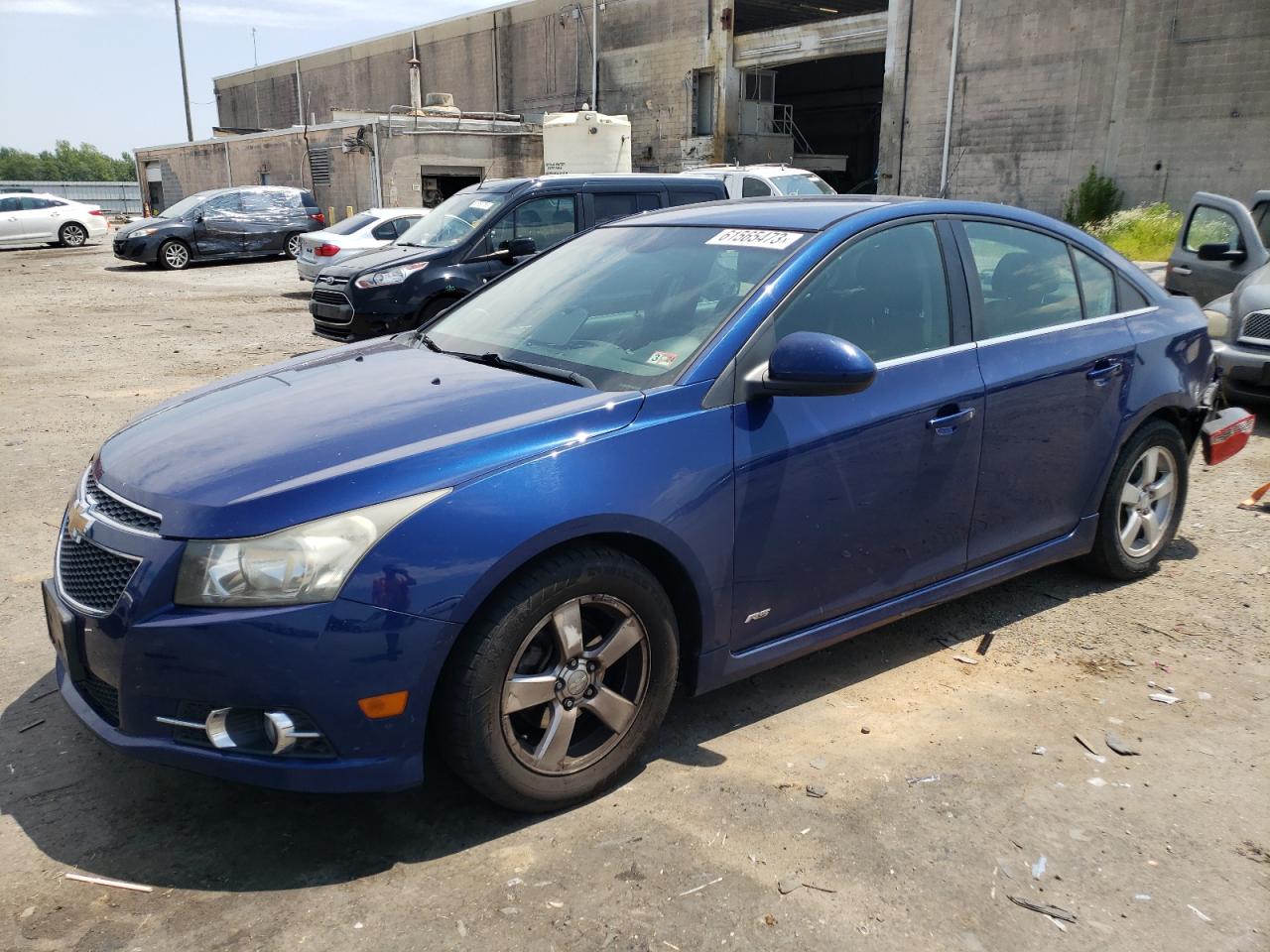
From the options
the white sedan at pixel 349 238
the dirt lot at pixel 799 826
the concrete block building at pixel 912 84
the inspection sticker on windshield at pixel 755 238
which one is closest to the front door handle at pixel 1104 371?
the dirt lot at pixel 799 826

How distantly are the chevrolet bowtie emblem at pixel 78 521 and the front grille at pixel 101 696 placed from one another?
406 mm

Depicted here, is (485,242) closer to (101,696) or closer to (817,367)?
(817,367)

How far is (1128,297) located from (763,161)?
114ft

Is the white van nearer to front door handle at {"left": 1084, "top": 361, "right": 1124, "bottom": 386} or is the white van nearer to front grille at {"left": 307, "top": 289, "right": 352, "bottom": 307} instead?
front grille at {"left": 307, "top": 289, "right": 352, "bottom": 307}

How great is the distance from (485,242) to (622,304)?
23.4 feet

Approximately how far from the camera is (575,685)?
281cm

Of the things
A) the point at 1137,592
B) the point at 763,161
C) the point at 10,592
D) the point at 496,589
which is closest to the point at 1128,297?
the point at 1137,592

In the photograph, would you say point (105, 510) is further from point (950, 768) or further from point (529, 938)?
point (950, 768)

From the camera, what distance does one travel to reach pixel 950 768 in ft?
10.3

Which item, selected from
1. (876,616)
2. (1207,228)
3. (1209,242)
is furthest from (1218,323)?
(876,616)

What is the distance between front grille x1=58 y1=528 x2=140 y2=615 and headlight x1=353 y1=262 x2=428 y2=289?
748cm

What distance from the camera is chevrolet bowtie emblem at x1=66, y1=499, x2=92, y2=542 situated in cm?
283

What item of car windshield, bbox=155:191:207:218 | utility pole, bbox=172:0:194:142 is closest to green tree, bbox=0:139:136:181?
utility pole, bbox=172:0:194:142

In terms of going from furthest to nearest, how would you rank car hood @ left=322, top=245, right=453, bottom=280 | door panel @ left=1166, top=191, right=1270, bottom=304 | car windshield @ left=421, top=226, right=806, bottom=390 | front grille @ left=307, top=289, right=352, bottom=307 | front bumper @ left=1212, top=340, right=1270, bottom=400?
front grille @ left=307, top=289, right=352, bottom=307 → car hood @ left=322, top=245, right=453, bottom=280 → door panel @ left=1166, top=191, right=1270, bottom=304 → front bumper @ left=1212, top=340, right=1270, bottom=400 → car windshield @ left=421, top=226, right=806, bottom=390
